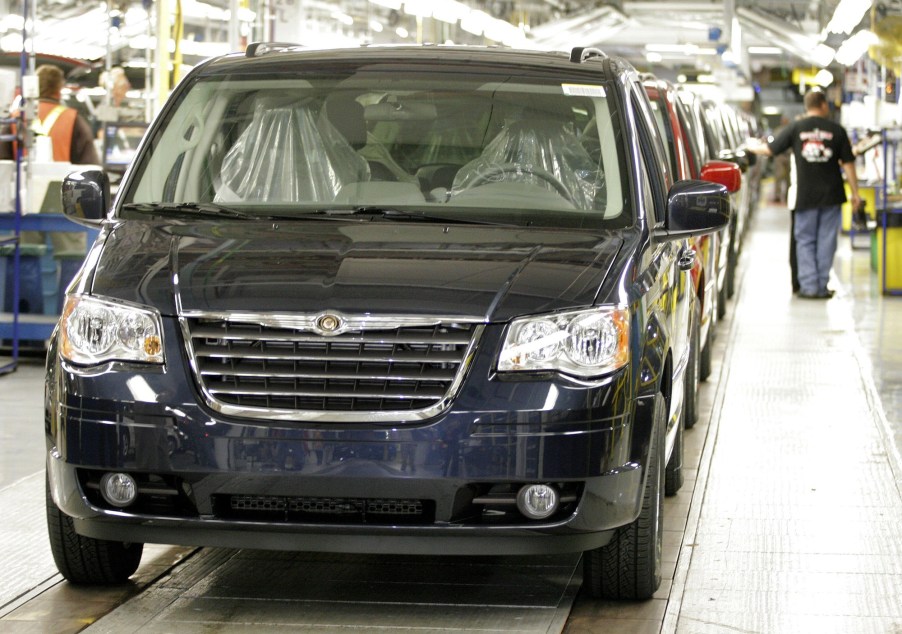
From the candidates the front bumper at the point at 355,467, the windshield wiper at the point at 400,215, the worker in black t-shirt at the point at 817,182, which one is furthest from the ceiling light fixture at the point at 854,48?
the front bumper at the point at 355,467

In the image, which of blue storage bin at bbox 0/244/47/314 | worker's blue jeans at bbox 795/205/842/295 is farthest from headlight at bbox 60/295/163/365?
worker's blue jeans at bbox 795/205/842/295

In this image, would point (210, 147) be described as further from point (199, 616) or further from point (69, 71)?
point (69, 71)

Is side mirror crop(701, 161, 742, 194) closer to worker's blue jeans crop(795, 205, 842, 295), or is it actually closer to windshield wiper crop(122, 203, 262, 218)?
windshield wiper crop(122, 203, 262, 218)

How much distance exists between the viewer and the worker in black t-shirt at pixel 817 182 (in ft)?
51.8

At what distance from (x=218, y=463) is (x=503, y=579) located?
4.61 feet

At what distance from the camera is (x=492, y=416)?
4473 millimetres

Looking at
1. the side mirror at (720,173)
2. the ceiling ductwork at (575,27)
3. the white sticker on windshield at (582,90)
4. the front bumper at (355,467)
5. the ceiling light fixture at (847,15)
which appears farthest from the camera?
the ceiling ductwork at (575,27)

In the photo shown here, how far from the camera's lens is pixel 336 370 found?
457cm

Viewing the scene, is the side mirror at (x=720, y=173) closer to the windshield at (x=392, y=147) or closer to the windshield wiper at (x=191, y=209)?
the windshield at (x=392, y=147)

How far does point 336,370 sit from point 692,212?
1.55 metres

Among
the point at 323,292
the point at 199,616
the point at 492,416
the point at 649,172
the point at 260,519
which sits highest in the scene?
the point at 649,172

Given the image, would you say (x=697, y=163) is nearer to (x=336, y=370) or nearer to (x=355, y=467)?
(x=336, y=370)

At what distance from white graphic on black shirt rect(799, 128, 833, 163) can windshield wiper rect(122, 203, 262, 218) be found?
36.9 feet

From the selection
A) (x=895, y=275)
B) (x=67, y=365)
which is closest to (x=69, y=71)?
(x=895, y=275)
